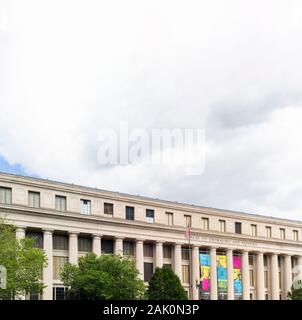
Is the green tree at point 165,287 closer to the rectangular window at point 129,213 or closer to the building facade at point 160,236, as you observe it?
the building facade at point 160,236

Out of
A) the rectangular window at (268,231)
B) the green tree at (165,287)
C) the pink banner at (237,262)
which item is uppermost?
the rectangular window at (268,231)

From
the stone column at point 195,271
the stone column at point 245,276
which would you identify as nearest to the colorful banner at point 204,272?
the stone column at point 195,271

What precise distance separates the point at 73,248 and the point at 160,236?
1599cm

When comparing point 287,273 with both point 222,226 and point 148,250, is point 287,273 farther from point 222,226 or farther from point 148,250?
point 148,250

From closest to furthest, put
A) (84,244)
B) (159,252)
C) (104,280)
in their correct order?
(104,280) < (84,244) < (159,252)

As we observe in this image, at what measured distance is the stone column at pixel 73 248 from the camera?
78.2 meters

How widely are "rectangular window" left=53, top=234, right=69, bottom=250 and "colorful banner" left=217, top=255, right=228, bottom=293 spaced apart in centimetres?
2829

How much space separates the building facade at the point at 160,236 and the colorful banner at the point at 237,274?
0.16 m

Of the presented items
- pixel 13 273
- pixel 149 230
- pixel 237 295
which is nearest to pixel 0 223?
pixel 13 273

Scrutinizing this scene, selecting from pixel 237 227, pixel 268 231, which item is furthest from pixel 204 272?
pixel 268 231

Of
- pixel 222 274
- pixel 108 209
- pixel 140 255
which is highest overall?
pixel 108 209

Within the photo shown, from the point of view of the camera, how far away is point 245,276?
100688 millimetres
